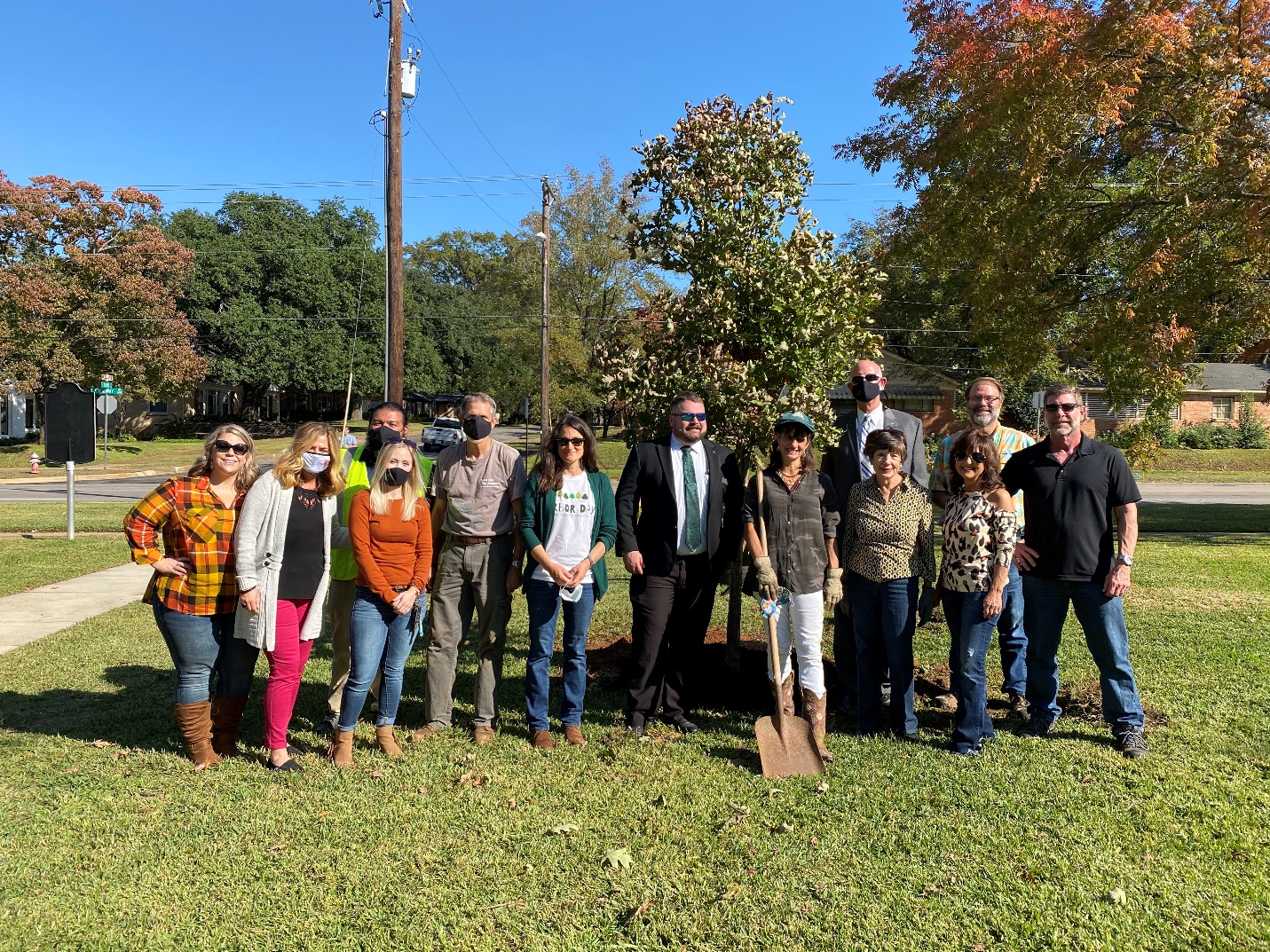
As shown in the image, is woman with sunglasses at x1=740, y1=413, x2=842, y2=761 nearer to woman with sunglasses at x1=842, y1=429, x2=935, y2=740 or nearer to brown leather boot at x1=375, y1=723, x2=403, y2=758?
woman with sunglasses at x1=842, y1=429, x2=935, y2=740

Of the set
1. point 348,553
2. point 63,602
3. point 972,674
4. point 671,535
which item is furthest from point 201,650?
point 63,602

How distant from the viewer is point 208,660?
466cm

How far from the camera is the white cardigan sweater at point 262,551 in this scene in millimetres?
4516

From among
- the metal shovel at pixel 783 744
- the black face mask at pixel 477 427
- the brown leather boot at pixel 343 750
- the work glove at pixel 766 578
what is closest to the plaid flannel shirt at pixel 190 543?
the brown leather boot at pixel 343 750

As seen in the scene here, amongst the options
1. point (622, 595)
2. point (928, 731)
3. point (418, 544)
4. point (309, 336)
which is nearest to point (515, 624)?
point (622, 595)

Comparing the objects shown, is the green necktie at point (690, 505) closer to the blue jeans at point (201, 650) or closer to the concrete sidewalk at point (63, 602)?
the blue jeans at point (201, 650)

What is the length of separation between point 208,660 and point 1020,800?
170 inches

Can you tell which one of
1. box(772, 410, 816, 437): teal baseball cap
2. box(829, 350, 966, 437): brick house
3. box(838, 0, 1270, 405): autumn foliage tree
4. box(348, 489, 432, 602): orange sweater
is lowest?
box(348, 489, 432, 602): orange sweater

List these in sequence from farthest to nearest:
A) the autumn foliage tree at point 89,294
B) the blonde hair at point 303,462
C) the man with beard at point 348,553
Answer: the autumn foliage tree at point 89,294, the man with beard at point 348,553, the blonde hair at point 303,462

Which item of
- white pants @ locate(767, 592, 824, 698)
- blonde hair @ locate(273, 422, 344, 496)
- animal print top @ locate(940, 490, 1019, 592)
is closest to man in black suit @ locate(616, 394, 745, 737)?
white pants @ locate(767, 592, 824, 698)

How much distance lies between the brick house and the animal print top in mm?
31033

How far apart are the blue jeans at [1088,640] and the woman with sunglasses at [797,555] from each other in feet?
3.91

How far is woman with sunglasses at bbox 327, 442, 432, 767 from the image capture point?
469cm

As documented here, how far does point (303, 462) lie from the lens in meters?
4.68
